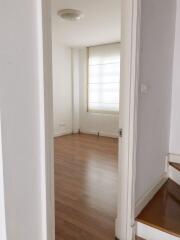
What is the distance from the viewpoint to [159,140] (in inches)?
96.7

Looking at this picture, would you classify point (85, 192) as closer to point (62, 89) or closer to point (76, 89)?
point (62, 89)

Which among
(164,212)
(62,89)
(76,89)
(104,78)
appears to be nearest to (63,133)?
(62,89)

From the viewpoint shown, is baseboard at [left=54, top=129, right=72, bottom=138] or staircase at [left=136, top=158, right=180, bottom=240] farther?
baseboard at [left=54, top=129, right=72, bottom=138]

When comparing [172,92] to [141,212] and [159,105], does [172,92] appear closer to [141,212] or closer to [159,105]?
[159,105]

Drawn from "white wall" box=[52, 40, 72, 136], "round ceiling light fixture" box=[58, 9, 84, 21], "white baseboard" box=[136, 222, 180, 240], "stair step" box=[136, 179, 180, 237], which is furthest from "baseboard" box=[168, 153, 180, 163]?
"white wall" box=[52, 40, 72, 136]

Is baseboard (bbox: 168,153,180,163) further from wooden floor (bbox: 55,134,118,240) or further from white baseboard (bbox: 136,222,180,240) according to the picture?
white baseboard (bbox: 136,222,180,240)

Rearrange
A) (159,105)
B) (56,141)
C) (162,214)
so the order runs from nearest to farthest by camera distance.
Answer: (162,214) < (159,105) < (56,141)

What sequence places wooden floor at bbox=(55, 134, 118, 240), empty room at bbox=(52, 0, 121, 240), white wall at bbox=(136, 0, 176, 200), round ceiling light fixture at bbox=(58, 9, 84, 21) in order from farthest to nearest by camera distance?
round ceiling light fixture at bbox=(58, 9, 84, 21) < empty room at bbox=(52, 0, 121, 240) < wooden floor at bbox=(55, 134, 118, 240) < white wall at bbox=(136, 0, 176, 200)

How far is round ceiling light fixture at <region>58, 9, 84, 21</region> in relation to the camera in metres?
3.49

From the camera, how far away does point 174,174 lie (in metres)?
Answer: 2.68

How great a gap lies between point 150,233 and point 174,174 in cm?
100

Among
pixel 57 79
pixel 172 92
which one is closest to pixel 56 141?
pixel 57 79

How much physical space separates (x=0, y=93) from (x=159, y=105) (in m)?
1.91

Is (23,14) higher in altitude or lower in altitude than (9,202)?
higher
